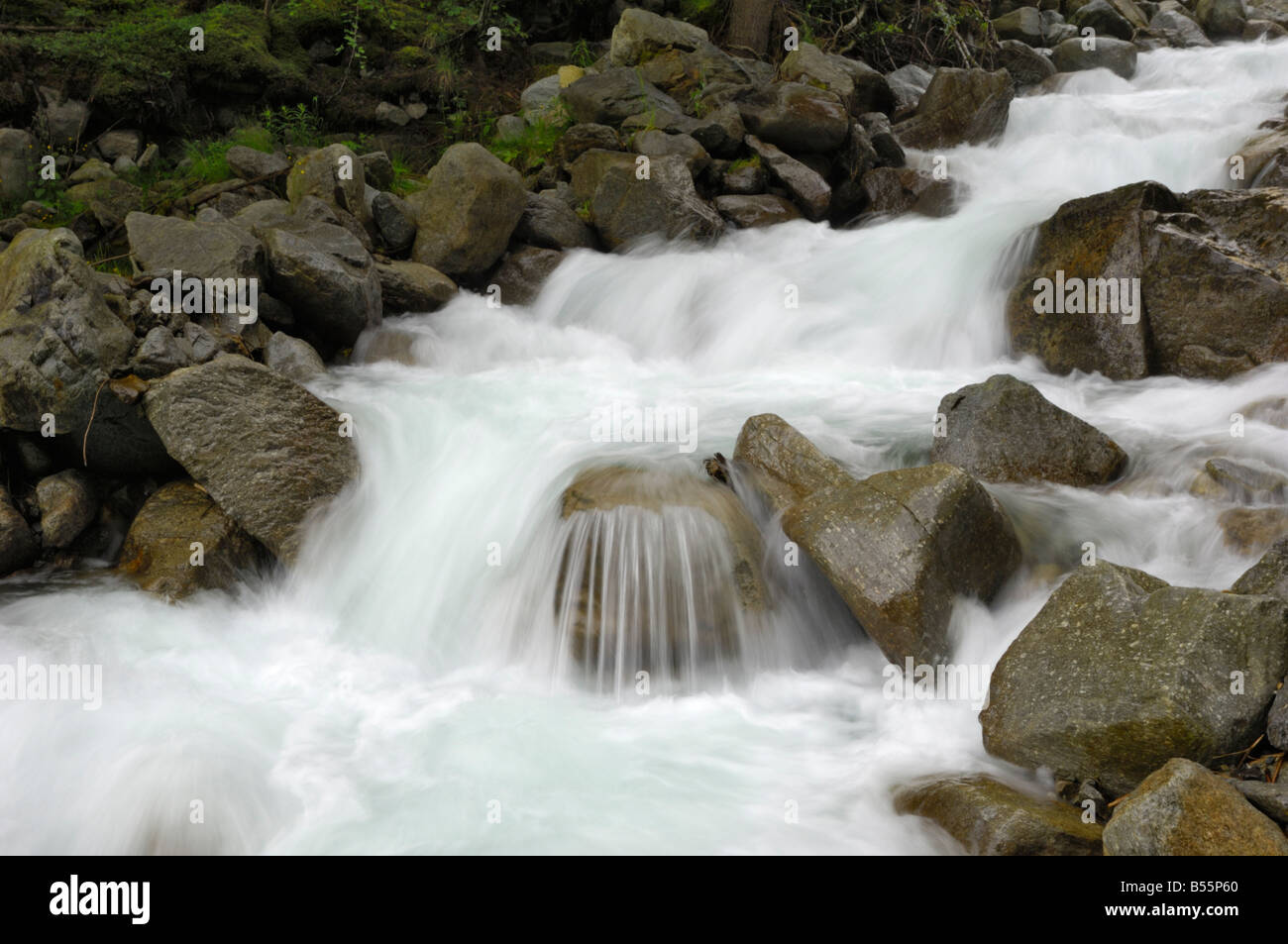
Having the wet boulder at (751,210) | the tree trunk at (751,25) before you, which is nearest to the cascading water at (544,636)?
the wet boulder at (751,210)

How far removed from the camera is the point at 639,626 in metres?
5.11

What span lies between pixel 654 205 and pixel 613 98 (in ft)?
7.63

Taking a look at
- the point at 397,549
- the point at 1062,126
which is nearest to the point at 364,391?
the point at 397,549

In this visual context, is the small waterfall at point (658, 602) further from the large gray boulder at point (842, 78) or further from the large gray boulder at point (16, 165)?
the large gray boulder at point (16, 165)

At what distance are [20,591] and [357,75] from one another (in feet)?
31.4

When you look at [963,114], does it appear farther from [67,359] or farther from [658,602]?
[67,359]

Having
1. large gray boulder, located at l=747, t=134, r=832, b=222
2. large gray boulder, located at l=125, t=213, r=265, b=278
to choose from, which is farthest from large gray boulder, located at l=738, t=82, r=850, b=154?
large gray boulder, located at l=125, t=213, r=265, b=278

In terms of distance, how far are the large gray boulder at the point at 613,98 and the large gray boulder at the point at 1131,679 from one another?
8603 millimetres

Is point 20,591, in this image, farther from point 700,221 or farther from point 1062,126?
point 1062,126

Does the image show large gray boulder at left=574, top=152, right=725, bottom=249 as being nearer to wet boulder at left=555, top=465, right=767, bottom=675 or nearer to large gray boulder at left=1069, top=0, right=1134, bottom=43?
wet boulder at left=555, top=465, right=767, bottom=675

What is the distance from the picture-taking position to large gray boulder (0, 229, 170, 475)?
578 cm

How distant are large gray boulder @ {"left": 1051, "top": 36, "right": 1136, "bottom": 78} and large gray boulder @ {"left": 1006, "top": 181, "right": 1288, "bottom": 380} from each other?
26.9 ft

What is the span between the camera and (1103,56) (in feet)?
46.7

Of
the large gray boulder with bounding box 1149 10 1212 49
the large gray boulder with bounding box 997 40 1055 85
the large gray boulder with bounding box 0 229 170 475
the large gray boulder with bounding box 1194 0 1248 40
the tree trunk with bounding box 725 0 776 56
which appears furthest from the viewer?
the large gray boulder with bounding box 1194 0 1248 40
